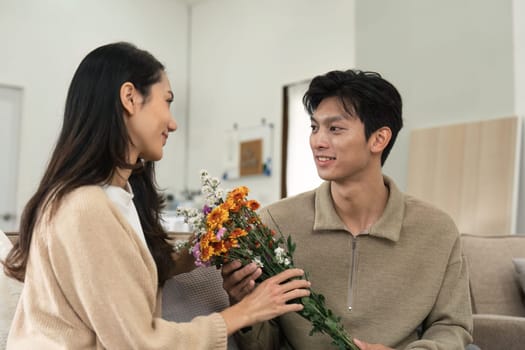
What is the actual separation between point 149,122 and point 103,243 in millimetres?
318

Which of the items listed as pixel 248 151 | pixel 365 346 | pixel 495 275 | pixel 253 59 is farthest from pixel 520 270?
pixel 253 59

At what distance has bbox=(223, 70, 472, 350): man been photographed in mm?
1797

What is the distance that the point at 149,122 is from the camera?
1383 mm

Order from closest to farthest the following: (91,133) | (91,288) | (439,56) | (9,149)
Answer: (91,288), (91,133), (439,56), (9,149)

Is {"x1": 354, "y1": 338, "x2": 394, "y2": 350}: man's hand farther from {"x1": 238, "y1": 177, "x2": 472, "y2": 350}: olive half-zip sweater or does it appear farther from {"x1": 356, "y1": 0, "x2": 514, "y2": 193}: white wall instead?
{"x1": 356, "y1": 0, "x2": 514, "y2": 193}: white wall

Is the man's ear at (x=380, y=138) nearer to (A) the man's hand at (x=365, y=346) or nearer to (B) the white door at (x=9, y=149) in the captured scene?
(A) the man's hand at (x=365, y=346)

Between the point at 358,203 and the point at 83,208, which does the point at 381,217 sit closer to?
the point at 358,203

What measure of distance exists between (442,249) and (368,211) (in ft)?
0.83

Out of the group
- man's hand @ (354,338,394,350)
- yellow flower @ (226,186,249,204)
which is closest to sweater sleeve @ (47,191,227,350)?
yellow flower @ (226,186,249,204)

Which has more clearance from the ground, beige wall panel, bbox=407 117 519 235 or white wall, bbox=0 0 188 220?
white wall, bbox=0 0 188 220

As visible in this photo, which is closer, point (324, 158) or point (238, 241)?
point (238, 241)

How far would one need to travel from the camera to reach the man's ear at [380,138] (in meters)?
2.00

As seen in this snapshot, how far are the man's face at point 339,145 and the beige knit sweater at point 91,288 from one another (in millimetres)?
832

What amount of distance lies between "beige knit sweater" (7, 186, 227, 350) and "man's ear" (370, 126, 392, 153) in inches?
37.7
